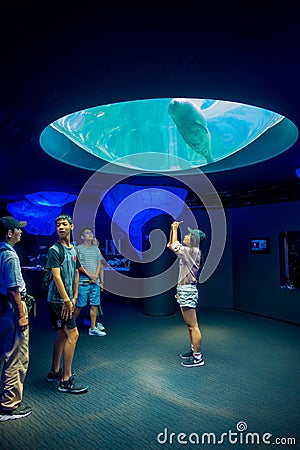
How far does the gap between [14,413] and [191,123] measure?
4.05 metres

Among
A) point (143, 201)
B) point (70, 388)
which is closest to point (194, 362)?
point (70, 388)

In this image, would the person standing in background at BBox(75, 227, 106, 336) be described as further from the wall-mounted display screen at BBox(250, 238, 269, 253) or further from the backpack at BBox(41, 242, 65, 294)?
the wall-mounted display screen at BBox(250, 238, 269, 253)

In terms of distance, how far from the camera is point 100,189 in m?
7.91

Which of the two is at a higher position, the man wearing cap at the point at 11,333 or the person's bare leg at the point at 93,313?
the man wearing cap at the point at 11,333

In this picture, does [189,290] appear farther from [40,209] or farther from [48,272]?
[40,209]

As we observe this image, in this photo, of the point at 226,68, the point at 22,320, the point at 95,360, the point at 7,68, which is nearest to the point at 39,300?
the point at 95,360

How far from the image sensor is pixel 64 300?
3.32 m

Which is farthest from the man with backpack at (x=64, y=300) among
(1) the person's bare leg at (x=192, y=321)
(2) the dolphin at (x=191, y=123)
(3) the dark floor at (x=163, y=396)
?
(2) the dolphin at (x=191, y=123)

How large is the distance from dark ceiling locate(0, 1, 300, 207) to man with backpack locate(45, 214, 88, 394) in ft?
4.72

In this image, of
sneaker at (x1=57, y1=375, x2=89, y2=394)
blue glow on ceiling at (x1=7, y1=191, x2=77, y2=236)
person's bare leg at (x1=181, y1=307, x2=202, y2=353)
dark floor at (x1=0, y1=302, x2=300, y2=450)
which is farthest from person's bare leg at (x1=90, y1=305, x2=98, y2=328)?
blue glow on ceiling at (x1=7, y1=191, x2=77, y2=236)

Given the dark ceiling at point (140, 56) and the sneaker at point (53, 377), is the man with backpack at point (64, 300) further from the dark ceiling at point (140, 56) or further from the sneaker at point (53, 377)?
the dark ceiling at point (140, 56)

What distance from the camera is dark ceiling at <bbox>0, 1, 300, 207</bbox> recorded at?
191 cm

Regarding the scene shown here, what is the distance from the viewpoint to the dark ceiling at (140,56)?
191cm

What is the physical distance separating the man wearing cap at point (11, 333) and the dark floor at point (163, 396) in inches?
7.3
